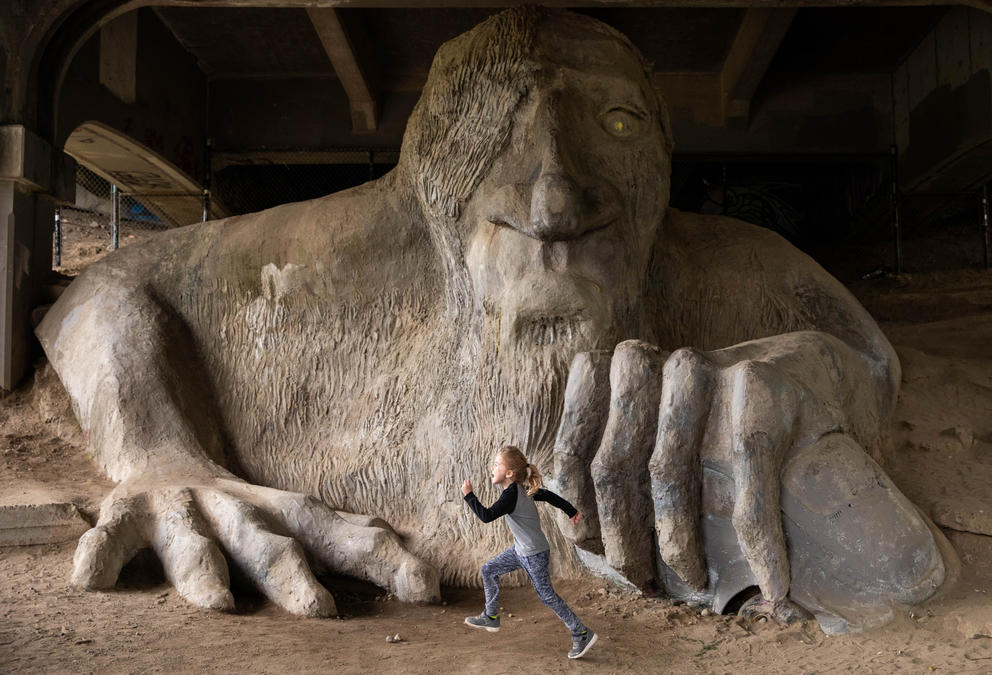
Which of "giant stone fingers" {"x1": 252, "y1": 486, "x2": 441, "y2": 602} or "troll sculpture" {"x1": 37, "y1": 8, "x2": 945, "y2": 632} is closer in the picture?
"troll sculpture" {"x1": 37, "y1": 8, "x2": 945, "y2": 632}

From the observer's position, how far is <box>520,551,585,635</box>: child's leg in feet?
7.64

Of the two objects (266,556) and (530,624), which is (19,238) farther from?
(530,624)

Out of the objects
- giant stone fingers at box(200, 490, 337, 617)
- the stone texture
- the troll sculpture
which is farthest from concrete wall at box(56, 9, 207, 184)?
giant stone fingers at box(200, 490, 337, 617)

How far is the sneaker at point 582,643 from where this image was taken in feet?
7.53

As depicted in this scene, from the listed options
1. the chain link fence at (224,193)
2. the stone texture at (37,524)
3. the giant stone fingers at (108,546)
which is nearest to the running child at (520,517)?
the giant stone fingers at (108,546)

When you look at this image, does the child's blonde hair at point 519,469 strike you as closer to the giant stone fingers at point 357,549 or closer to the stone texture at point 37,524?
the giant stone fingers at point 357,549

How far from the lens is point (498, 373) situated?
9.87 ft

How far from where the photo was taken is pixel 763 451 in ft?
7.50

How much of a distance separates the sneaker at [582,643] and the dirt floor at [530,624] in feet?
0.10

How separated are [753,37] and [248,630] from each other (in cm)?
560

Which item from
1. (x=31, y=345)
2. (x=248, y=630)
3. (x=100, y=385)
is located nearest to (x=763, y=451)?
(x=248, y=630)

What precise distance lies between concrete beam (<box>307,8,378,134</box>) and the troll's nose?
3.79 metres

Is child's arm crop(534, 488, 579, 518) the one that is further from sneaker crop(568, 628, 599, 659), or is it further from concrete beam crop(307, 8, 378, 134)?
concrete beam crop(307, 8, 378, 134)

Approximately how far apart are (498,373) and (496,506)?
0.67 meters
